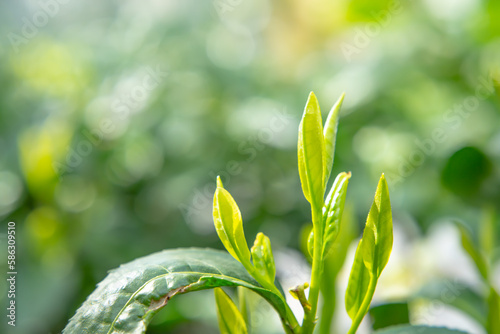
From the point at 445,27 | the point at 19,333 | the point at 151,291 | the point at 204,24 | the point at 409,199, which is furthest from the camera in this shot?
the point at 204,24

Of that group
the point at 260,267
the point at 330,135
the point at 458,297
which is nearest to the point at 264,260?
the point at 260,267

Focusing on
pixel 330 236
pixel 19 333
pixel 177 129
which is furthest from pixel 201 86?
pixel 330 236

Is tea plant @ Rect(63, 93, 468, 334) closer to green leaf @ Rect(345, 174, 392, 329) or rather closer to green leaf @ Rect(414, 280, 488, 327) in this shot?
green leaf @ Rect(345, 174, 392, 329)

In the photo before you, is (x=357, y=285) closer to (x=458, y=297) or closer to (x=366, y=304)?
(x=366, y=304)

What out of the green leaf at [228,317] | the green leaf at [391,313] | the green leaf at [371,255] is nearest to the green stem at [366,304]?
the green leaf at [371,255]

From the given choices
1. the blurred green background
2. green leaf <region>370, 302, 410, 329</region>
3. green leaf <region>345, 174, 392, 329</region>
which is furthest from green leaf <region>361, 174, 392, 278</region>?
the blurred green background

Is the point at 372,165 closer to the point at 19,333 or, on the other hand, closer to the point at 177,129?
the point at 177,129

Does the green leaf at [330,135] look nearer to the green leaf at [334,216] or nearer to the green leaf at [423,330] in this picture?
the green leaf at [334,216]
